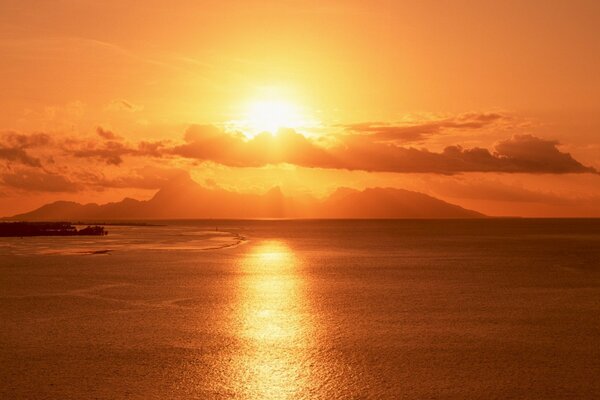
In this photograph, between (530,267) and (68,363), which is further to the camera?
(530,267)

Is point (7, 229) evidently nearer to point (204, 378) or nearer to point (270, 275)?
point (270, 275)

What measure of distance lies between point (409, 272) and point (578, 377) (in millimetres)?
36837

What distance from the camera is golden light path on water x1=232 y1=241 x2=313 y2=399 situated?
756 inches

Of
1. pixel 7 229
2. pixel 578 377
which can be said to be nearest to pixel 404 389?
pixel 578 377

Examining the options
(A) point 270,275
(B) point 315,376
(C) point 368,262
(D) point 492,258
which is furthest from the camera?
(D) point 492,258

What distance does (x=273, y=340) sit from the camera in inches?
1016

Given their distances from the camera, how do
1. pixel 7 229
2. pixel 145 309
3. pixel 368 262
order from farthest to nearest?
pixel 7 229 < pixel 368 262 < pixel 145 309

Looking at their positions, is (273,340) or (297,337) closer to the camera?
(273,340)

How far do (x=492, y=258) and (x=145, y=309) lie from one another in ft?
180

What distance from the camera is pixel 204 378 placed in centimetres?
2003

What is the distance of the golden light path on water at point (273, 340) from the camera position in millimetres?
19203

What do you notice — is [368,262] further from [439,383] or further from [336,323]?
[439,383]

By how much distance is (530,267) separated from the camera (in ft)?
207

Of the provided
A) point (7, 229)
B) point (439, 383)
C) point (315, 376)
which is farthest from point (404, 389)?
point (7, 229)
